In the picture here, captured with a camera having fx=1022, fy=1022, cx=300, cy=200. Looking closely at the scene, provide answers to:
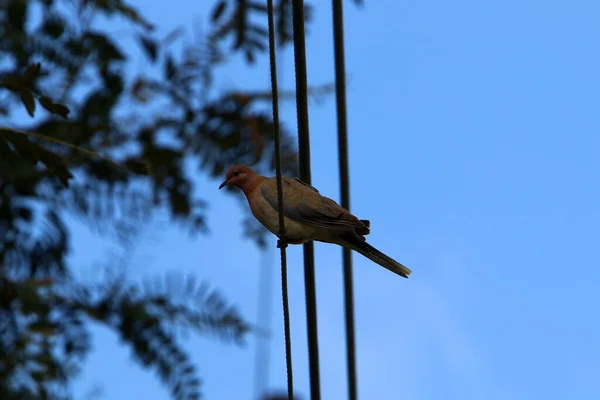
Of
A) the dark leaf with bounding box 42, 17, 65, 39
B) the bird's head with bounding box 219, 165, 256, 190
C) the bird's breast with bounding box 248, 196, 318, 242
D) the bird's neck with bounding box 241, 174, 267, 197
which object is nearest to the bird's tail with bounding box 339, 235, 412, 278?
the bird's breast with bounding box 248, 196, 318, 242

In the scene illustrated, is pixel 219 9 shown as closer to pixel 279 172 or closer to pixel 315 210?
pixel 315 210

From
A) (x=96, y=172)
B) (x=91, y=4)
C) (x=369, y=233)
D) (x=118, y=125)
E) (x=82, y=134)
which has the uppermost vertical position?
(x=91, y=4)

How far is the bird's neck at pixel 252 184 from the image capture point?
5.02m

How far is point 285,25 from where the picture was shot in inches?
275

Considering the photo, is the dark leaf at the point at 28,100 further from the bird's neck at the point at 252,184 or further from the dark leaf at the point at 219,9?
the dark leaf at the point at 219,9

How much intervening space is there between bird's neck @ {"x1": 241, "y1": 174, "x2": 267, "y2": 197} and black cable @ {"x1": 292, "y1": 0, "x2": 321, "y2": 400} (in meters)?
0.80

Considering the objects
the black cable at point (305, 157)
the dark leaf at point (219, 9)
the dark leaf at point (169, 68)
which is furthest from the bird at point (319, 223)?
the dark leaf at point (169, 68)

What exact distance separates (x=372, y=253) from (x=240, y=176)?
1.12 meters

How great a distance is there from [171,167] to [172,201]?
275 mm

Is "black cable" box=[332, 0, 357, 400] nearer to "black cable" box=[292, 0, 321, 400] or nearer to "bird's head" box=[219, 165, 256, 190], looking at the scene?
"black cable" box=[292, 0, 321, 400]

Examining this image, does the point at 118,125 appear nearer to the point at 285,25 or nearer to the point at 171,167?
the point at 171,167

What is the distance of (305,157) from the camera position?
3.89m

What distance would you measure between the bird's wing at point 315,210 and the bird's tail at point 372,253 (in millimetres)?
52

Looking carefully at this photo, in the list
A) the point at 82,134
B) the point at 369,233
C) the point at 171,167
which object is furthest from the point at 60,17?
the point at 369,233
